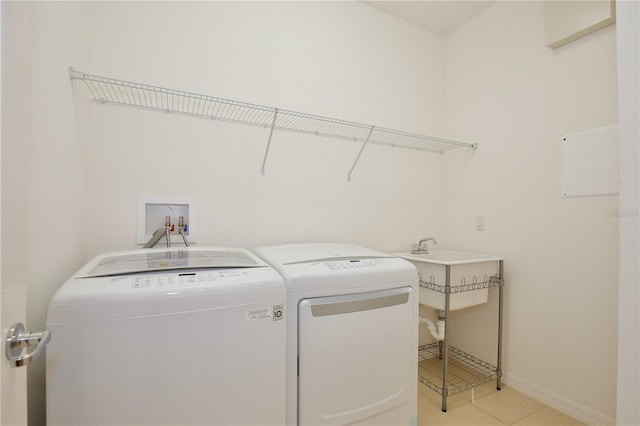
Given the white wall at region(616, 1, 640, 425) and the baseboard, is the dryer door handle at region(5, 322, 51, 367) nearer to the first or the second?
the white wall at region(616, 1, 640, 425)

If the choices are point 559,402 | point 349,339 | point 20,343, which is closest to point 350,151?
point 349,339

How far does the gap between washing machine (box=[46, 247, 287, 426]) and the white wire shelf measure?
0.86m

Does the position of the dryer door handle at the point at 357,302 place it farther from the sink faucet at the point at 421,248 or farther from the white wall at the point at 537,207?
the white wall at the point at 537,207

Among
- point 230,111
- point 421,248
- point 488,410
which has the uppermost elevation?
point 230,111

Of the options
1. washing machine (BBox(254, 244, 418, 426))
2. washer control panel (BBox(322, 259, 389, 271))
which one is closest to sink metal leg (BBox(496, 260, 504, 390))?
washing machine (BBox(254, 244, 418, 426))

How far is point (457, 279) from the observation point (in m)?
1.73

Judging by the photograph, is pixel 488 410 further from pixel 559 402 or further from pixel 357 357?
pixel 357 357

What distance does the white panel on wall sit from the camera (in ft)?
4.91

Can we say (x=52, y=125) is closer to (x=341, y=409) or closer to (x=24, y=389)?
(x=24, y=389)

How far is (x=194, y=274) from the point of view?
977mm

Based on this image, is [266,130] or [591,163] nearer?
[591,163]

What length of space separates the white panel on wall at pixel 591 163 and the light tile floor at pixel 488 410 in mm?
1319

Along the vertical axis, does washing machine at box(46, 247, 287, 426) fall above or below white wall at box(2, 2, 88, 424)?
below

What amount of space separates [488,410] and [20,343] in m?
2.20
